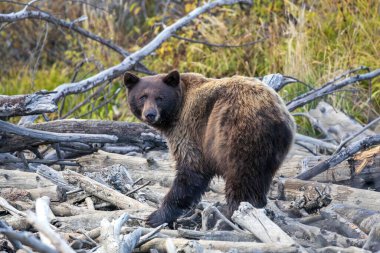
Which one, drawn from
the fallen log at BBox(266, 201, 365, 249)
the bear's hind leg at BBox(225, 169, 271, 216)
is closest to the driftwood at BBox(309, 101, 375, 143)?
the bear's hind leg at BBox(225, 169, 271, 216)

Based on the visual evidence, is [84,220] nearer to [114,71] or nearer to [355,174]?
[355,174]

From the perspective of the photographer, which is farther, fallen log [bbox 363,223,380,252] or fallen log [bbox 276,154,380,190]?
fallen log [bbox 276,154,380,190]

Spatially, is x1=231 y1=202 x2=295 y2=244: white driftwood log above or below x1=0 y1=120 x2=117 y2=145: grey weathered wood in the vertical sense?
below

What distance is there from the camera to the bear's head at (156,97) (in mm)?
6355

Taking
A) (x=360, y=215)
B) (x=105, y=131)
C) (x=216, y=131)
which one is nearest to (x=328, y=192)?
(x=360, y=215)

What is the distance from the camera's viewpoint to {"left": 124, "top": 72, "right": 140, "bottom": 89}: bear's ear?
21.7 feet

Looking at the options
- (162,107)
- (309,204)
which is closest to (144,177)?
(162,107)

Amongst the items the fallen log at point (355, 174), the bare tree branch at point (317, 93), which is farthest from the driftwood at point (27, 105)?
the bare tree branch at point (317, 93)

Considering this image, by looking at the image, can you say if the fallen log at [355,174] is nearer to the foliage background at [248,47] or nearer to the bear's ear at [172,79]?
the bear's ear at [172,79]

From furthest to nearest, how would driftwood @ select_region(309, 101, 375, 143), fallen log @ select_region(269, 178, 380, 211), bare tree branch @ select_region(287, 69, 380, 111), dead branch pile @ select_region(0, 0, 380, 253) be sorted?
driftwood @ select_region(309, 101, 375, 143), bare tree branch @ select_region(287, 69, 380, 111), fallen log @ select_region(269, 178, 380, 211), dead branch pile @ select_region(0, 0, 380, 253)

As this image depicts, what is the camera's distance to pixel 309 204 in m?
5.82

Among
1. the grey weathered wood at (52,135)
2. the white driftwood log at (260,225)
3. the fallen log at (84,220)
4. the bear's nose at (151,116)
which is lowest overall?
the fallen log at (84,220)

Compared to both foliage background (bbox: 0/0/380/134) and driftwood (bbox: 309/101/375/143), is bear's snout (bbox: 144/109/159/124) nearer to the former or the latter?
driftwood (bbox: 309/101/375/143)

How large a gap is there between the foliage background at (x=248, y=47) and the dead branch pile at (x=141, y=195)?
1.82 metres
